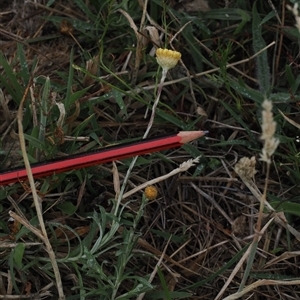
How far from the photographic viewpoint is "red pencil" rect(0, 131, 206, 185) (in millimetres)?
1391

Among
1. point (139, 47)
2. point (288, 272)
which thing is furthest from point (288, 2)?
point (288, 272)

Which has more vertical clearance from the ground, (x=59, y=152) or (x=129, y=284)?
(x=59, y=152)

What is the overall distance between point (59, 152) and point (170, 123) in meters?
0.33

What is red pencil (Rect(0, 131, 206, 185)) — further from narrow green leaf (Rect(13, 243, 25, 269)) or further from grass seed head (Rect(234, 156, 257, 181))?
grass seed head (Rect(234, 156, 257, 181))

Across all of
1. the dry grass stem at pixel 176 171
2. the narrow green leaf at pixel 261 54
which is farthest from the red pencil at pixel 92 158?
the narrow green leaf at pixel 261 54

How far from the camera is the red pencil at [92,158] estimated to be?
1.39 metres

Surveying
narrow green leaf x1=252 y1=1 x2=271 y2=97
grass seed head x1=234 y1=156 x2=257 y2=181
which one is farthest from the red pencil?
narrow green leaf x1=252 y1=1 x2=271 y2=97

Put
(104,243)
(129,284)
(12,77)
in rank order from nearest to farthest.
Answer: (104,243), (129,284), (12,77)

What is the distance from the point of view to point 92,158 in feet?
4.66

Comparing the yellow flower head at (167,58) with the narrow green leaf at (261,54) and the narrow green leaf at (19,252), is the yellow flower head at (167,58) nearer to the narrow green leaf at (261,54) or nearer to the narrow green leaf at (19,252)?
the narrow green leaf at (261,54)

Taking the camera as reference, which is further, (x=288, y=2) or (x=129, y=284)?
(x=288, y=2)

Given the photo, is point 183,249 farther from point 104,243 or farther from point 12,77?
point 12,77

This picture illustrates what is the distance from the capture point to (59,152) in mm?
1570


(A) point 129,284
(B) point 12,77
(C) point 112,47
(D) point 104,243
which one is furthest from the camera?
(C) point 112,47
